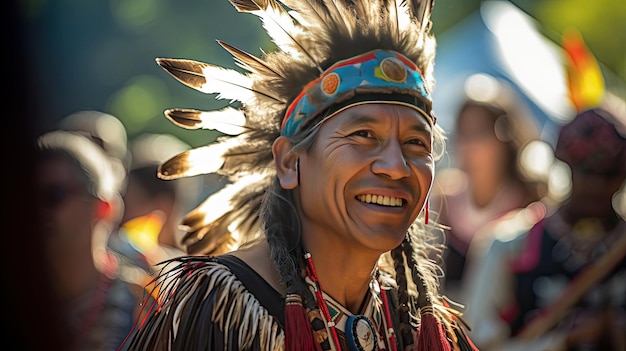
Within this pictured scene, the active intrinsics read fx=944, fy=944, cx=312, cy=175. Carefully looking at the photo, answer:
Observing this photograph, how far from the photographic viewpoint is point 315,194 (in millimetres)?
3012

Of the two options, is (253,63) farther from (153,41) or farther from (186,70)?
(153,41)

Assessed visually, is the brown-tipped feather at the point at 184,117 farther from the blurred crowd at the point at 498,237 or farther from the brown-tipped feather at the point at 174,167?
the blurred crowd at the point at 498,237

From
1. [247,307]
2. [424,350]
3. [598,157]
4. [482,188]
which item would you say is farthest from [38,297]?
[482,188]

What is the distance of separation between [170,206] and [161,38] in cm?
709

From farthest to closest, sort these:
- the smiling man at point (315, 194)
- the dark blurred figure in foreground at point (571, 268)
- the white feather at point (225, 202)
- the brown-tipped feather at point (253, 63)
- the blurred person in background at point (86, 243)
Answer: the dark blurred figure in foreground at point (571, 268)
the blurred person in background at point (86, 243)
the white feather at point (225, 202)
the brown-tipped feather at point (253, 63)
the smiling man at point (315, 194)

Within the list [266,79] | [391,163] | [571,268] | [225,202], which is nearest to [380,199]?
[391,163]

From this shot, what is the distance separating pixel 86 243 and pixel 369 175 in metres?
2.11

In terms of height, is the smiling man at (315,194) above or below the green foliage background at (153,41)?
above

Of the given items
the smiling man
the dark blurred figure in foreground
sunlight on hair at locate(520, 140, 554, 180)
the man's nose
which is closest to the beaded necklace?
the smiling man

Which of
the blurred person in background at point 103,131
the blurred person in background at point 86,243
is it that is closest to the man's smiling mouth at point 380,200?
the blurred person in background at point 86,243

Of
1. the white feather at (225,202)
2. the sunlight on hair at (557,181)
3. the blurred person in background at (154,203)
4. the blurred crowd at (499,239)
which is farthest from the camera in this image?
the blurred person in background at (154,203)

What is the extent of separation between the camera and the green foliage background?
10500 mm

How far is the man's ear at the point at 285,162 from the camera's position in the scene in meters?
3.11

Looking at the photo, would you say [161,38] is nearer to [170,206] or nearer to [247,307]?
[170,206]
